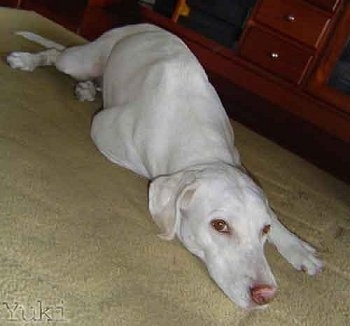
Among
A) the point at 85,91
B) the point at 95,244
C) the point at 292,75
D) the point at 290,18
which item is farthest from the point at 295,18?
the point at 95,244

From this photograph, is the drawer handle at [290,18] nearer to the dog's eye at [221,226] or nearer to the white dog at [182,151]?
the white dog at [182,151]

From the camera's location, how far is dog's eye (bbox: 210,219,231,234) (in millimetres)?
1697

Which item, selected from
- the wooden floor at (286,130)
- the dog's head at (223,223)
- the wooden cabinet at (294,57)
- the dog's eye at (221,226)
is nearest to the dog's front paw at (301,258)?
the dog's head at (223,223)

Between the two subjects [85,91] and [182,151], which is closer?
[182,151]

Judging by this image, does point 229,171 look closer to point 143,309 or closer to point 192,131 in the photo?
point 192,131

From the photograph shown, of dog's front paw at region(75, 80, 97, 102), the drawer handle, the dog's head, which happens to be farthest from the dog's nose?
the drawer handle

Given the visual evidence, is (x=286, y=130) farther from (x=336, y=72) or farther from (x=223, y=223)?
(x=223, y=223)

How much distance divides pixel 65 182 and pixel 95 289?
517mm


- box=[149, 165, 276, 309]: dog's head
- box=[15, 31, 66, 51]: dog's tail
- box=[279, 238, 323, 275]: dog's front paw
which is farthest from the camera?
box=[15, 31, 66, 51]: dog's tail

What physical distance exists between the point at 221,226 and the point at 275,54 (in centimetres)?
177

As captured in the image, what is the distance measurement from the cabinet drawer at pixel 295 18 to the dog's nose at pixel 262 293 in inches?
72.4

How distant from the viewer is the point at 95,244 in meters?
1.76

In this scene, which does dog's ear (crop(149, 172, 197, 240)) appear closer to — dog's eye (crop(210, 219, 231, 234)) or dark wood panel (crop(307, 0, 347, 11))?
dog's eye (crop(210, 219, 231, 234))

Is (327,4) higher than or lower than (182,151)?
higher
